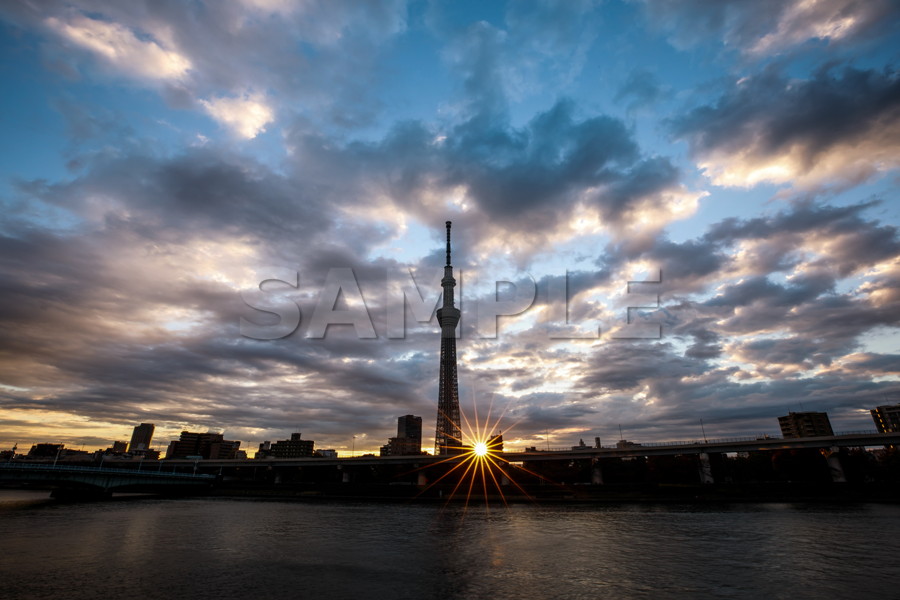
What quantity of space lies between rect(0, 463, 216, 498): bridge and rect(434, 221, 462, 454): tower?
71335 millimetres

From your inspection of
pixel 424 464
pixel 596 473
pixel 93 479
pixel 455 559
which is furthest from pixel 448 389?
pixel 455 559

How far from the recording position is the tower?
466ft

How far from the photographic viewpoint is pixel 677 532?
41531mm

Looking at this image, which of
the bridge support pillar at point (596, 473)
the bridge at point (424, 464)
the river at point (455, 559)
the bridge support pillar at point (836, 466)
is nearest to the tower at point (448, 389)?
the bridge at point (424, 464)

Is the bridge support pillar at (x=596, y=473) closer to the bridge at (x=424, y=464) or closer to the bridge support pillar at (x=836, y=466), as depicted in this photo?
the bridge at (x=424, y=464)

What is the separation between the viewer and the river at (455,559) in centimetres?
2203

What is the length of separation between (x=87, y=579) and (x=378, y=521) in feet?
112

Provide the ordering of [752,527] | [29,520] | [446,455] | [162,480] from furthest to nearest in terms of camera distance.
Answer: [446,455] → [162,480] → [29,520] → [752,527]

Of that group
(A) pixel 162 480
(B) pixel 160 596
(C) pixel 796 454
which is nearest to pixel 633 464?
(C) pixel 796 454

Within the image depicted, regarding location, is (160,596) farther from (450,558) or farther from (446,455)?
(446,455)

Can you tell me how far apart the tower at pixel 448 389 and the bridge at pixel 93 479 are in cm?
7134

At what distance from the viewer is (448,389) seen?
15062 cm

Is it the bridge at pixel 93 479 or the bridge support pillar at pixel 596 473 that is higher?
the bridge support pillar at pixel 596 473

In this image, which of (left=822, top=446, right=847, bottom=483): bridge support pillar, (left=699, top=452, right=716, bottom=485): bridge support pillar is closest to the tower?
(left=699, top=452, right=716, bottom=485): bridge support pillar
